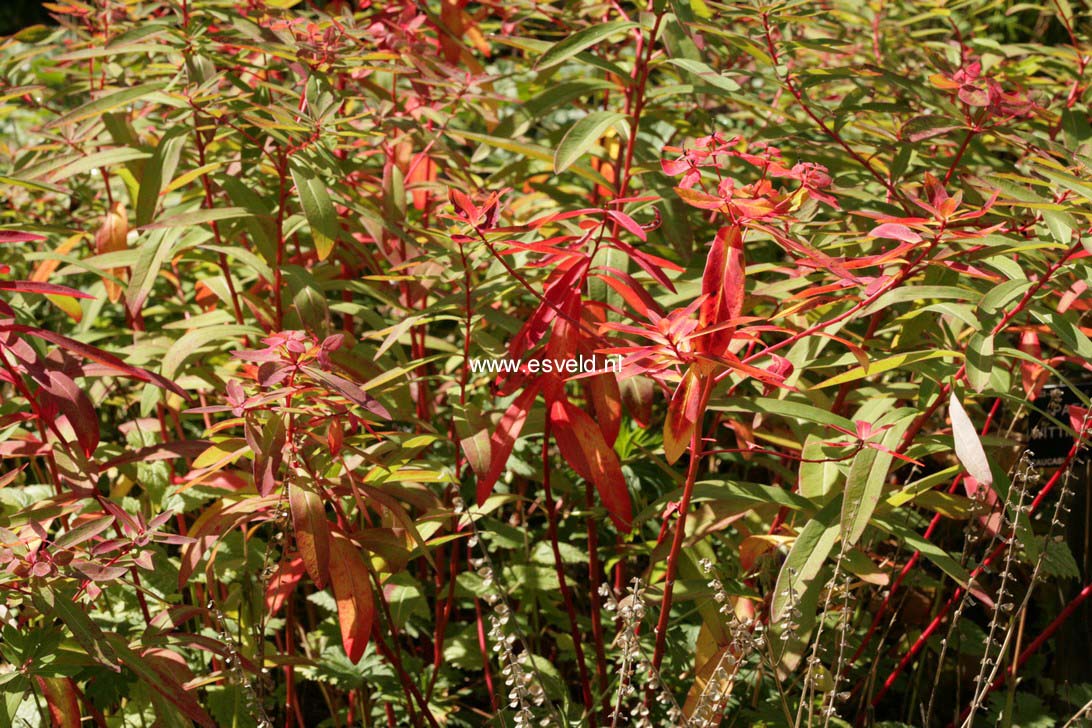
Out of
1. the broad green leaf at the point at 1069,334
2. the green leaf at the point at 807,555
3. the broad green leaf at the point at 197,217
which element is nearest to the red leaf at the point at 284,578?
the broad green leaf at the point at 197,217

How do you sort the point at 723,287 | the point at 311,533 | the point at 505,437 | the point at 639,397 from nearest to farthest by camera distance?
1. the point at 723,287
2. the point at 311,533
3. the point at 505,437
4. the point at 639,397

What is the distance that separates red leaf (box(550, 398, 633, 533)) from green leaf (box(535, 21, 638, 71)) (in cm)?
45

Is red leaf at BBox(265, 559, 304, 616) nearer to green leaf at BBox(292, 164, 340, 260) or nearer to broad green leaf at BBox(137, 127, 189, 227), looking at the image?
green leaf at BBox(292, 164, 340, 260)

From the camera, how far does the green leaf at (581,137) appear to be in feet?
4.29

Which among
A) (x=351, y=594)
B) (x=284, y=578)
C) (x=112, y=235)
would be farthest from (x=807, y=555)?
(x=112, y=235)

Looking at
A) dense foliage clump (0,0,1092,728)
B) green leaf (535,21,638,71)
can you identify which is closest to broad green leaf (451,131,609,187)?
dense foliage clump (0,0,1092,728)

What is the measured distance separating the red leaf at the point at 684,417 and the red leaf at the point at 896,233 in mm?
250

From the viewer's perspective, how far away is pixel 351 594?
123cm

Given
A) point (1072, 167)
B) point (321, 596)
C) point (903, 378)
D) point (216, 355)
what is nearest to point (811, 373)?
point (903, 378)

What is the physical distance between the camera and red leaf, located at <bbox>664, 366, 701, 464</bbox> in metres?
1.08

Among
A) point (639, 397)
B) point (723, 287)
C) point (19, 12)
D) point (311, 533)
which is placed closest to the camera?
point (723, 287)

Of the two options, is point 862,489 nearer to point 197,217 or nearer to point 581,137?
point 581,137

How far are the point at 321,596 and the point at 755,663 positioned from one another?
2.27 ft

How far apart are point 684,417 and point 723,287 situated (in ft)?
0.46
